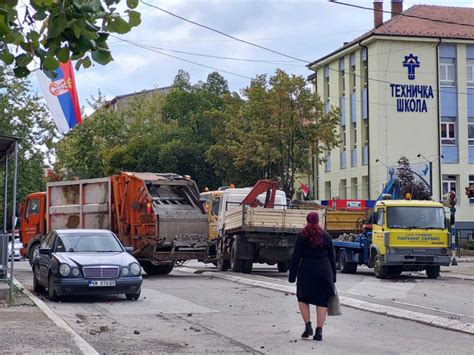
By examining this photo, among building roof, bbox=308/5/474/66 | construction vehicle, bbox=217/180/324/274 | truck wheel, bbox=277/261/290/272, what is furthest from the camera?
building roof, bbox=308/5/474/66

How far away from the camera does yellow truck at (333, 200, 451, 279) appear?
24.4 meters

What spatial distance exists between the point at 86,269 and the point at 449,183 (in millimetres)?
38462

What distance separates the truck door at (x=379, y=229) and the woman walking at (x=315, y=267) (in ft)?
44.0

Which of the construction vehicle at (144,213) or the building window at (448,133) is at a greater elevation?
the building window at (448,133)

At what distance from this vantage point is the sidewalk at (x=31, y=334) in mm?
10590

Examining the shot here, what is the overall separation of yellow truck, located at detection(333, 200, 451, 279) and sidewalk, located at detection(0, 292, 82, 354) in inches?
480

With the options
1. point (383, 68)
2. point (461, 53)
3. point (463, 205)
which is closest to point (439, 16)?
point (461, 53)

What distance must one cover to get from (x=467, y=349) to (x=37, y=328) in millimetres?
6056

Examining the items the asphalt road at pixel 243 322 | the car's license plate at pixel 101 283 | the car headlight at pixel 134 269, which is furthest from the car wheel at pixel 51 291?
the car headlight at pixel 134 269

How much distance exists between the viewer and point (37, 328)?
1252 centimetres

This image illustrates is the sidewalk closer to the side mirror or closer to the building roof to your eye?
the side mirror

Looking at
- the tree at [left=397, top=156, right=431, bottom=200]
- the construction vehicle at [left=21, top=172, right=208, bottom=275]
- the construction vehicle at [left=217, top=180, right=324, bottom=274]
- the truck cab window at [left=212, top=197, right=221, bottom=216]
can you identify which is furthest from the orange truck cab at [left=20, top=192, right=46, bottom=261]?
the tree at [left=397, top=156, right=431, bottom=200]

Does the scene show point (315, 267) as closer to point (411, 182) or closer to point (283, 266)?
point (283, 266)

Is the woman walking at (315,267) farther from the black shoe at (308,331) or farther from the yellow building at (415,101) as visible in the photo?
the yellow building at (415,101)
